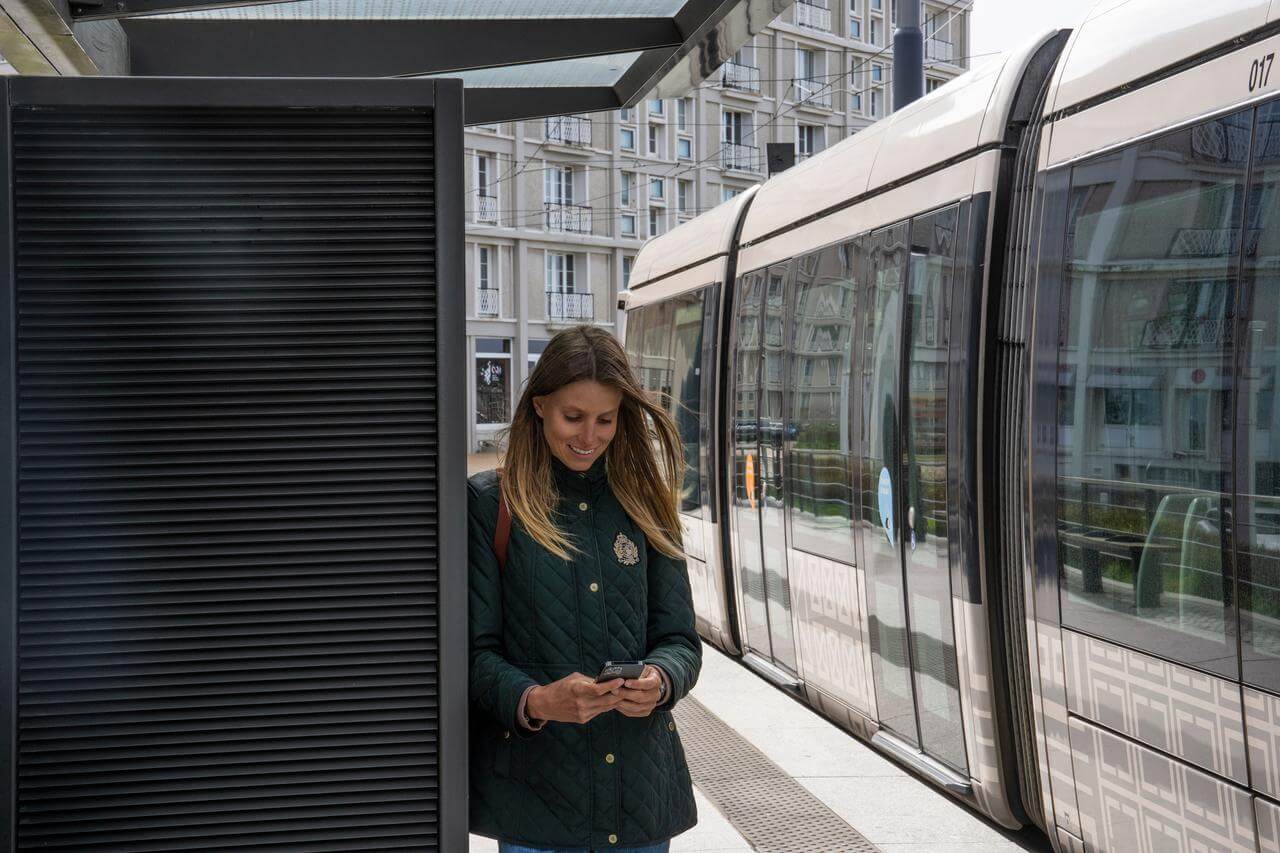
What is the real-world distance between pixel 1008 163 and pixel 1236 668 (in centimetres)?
223

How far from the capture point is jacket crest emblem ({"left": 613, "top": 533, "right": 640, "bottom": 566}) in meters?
2.69

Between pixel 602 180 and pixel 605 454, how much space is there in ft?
154

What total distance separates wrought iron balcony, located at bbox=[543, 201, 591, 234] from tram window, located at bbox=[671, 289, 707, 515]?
37984 millimetres

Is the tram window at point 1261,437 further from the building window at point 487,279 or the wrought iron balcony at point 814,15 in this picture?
the wrought iron balcony at point 814,15

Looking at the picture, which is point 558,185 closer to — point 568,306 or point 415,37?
point 568,306

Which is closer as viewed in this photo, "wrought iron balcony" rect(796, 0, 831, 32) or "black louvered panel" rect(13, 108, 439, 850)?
"black louvered panel" rect(13, 108, 439, 850)

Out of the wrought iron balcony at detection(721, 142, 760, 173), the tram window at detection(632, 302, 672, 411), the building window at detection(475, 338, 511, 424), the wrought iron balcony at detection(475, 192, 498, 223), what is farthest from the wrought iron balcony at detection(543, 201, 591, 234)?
the tram window at detection(632, 302, 672, 411)

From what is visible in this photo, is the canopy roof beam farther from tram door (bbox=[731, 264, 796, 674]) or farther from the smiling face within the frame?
the smiling face

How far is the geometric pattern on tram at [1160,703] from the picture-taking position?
3697mm

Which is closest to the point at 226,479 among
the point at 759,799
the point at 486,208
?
the point at 759,799

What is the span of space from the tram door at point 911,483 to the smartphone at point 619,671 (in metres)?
3.12

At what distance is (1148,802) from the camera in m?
4.11

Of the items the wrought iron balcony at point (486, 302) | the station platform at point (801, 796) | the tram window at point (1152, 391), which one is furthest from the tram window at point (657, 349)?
the wrought iron balcony at point (486, 302)

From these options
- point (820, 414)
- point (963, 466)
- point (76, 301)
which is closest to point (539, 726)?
point (76, 301)
